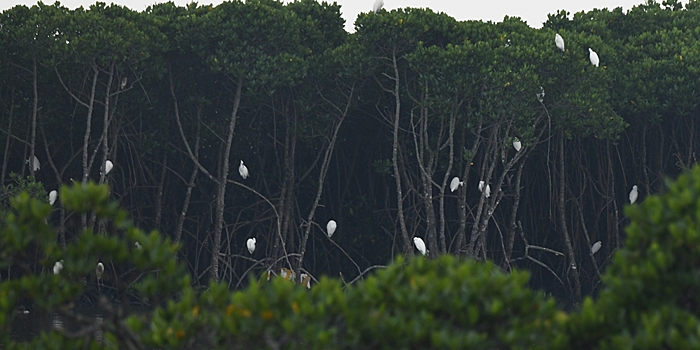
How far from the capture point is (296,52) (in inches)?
429

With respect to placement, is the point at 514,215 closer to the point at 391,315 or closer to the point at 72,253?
the point at 391,315

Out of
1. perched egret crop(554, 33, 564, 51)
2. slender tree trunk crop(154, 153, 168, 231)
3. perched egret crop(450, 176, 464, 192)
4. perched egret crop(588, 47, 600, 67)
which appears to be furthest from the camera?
slender tree trunk crop(154, 153, 168, 231)

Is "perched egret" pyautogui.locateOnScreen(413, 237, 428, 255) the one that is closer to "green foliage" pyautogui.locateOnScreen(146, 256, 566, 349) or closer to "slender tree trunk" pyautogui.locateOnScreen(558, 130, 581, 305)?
"slender tree trunk" pyautogui.locateOnScreen(558, 130, 581, 305)

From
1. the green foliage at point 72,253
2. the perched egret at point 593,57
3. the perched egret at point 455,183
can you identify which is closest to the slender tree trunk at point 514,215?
the perched egret at point 455,183

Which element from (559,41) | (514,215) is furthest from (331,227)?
(559,41)

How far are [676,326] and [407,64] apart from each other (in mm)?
7988

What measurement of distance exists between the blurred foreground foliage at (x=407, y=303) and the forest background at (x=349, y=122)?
635cm

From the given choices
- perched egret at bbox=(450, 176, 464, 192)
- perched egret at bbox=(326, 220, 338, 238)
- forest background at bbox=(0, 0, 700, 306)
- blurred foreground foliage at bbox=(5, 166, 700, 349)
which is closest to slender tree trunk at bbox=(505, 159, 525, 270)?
forest background at bbox=(0, 0, 700, 306)

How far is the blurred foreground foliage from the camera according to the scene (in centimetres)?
280

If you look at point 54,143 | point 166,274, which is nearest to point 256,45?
point 54,143

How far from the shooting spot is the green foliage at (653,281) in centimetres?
278

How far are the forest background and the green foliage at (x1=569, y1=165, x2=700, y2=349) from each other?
641cm

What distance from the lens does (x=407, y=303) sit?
2.86 m

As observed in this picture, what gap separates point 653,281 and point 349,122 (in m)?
9.46
